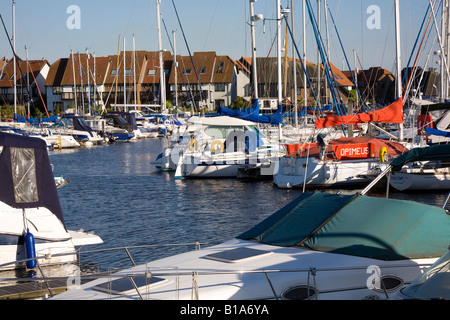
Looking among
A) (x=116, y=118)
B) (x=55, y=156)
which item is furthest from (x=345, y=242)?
(x=116, y=118)

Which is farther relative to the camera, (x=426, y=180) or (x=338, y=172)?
(x=338, y=172)

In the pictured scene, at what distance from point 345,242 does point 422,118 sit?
2612cm

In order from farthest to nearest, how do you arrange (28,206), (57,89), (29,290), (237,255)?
(57,89)
(28,206)
(29,290)
(237,255)

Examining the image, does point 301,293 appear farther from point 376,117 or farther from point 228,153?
point 228,153

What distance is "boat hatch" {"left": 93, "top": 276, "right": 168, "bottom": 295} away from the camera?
29.1 ft

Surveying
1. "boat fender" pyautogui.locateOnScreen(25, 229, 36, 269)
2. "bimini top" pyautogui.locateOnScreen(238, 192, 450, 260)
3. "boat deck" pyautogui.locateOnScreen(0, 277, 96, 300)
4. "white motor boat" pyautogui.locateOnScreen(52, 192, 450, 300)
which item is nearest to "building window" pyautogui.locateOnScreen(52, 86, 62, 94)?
"boat fender" pyautogui.locateOnScreen(25, 229, 36, 269)

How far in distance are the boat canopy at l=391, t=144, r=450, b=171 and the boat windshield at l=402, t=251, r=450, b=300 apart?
4.56m

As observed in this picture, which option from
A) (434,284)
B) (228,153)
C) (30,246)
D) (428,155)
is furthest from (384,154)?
(434,284)

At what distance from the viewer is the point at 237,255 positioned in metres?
10.2

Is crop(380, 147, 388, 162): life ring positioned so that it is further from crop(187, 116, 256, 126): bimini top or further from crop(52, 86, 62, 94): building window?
crop(52, 86, 62, 94): building window

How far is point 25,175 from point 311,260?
7.86 metres

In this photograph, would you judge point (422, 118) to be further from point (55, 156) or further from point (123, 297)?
point (55, 156)

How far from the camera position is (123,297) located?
8.70 meters
